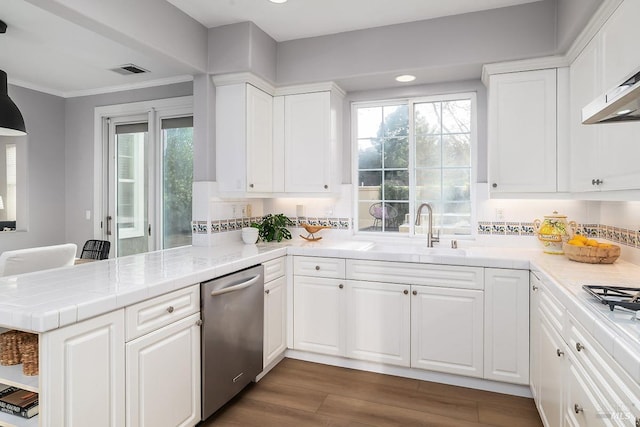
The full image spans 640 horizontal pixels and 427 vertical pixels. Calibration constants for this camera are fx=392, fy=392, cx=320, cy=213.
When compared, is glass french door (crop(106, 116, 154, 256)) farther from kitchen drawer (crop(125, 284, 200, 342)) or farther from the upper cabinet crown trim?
kitchen drawer (crop(125, 284, 200, 342))

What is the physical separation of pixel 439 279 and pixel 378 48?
1818 mm

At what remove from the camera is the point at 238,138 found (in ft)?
10.3

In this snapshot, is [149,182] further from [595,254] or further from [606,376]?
[606,376]

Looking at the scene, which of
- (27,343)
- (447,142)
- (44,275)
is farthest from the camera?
(447,142)

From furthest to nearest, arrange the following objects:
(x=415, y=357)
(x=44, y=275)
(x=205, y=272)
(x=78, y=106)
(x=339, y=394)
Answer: (x=78, y=106), (x=415, y=357), (x=339, y=394), (x=205, y=272), (x=44, y=275)

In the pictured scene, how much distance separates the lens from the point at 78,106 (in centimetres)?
454

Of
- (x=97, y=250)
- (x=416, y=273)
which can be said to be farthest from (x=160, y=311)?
(x=97, y=250)

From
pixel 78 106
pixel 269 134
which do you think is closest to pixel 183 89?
pixel 269 134

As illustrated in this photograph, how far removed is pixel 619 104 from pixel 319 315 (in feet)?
7.68

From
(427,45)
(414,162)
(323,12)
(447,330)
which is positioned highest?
(323,12)

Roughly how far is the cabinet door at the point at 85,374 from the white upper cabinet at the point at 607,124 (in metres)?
2.27

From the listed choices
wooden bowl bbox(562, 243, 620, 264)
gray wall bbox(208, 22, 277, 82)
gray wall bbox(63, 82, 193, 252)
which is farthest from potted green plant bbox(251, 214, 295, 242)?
gray wall bbox(63, 82, 193, 252)

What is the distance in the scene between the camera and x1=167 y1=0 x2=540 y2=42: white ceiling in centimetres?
269

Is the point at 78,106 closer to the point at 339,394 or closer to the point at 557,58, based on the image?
the point at 339,394
